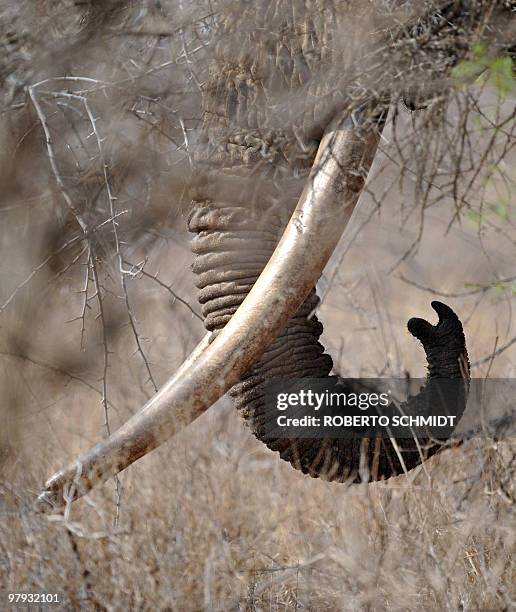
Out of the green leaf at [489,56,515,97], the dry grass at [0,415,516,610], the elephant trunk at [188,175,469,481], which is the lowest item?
the dry grass at [0,415,516,610]

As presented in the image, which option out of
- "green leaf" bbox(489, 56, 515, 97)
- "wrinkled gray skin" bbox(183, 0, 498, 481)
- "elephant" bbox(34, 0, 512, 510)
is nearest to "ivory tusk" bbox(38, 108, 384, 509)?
"elephant" bbox(34, 0, 512, 510)

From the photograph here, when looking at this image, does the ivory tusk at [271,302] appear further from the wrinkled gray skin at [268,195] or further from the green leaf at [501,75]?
the green leaf at [501,75]

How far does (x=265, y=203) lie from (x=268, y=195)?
0.06 feet

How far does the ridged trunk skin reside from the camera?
254 centimetres

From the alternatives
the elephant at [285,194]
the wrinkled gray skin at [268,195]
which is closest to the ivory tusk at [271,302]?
the elephant at [285,194]

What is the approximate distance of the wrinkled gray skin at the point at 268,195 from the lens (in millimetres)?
2525

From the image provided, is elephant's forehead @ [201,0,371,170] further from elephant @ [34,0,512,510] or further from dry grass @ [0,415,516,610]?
dry grass @ [0,415,516,610]

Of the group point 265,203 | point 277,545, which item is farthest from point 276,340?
point 277,545

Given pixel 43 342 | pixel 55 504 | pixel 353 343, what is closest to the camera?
pixel 55 504

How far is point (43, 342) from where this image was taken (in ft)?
14.7

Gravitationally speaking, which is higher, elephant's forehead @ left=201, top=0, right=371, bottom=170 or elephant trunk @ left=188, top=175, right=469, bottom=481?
elephant's forehead @ left=201, top=0, right=371, bottom=170

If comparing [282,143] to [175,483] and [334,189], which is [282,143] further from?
[175,483]

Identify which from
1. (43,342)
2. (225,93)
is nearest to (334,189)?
(225,93)

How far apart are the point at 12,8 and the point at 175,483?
137 cm
